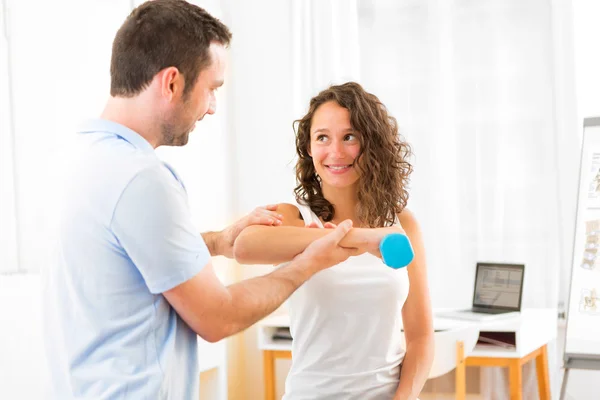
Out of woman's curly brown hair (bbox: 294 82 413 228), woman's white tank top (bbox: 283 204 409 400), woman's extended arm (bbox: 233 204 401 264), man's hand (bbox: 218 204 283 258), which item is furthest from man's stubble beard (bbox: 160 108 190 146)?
woman's curly brown hair (bbox: 294 82 413 228)

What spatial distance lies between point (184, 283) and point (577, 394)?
10.2 feet

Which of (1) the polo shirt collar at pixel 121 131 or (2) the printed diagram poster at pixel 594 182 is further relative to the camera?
(2) the printed diagram poster at pixel 594 182

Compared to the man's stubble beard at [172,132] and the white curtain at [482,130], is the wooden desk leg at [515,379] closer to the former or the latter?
the white curtain at [482,130]

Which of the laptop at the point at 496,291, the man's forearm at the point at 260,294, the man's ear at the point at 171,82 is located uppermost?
the man's ear at the point at 171,82

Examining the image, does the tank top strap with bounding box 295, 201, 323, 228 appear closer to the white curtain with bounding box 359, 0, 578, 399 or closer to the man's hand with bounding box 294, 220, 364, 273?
the man's hand with bounding box 294, 220, 364, 273

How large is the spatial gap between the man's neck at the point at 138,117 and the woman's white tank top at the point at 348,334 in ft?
2.21

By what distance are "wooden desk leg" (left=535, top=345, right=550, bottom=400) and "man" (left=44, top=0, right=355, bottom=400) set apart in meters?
2.61

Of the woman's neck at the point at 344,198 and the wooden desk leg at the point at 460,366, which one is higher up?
the woman's neck at the point at 344,198

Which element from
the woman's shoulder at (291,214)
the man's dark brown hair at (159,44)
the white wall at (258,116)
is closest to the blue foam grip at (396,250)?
the man's dark brown hair at (159,44)

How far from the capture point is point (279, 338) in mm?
3730

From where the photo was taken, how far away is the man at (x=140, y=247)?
1.20 metres

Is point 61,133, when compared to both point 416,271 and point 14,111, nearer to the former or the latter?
point 14,111

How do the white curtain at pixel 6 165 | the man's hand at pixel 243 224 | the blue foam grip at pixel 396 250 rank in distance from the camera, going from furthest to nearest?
the white curtain at pixel 6 165
the man's hand at pixel 243 224
the blue foam grip at pixel 396 250

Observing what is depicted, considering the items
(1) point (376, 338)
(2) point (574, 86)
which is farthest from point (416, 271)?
(2) point (574, 86)
